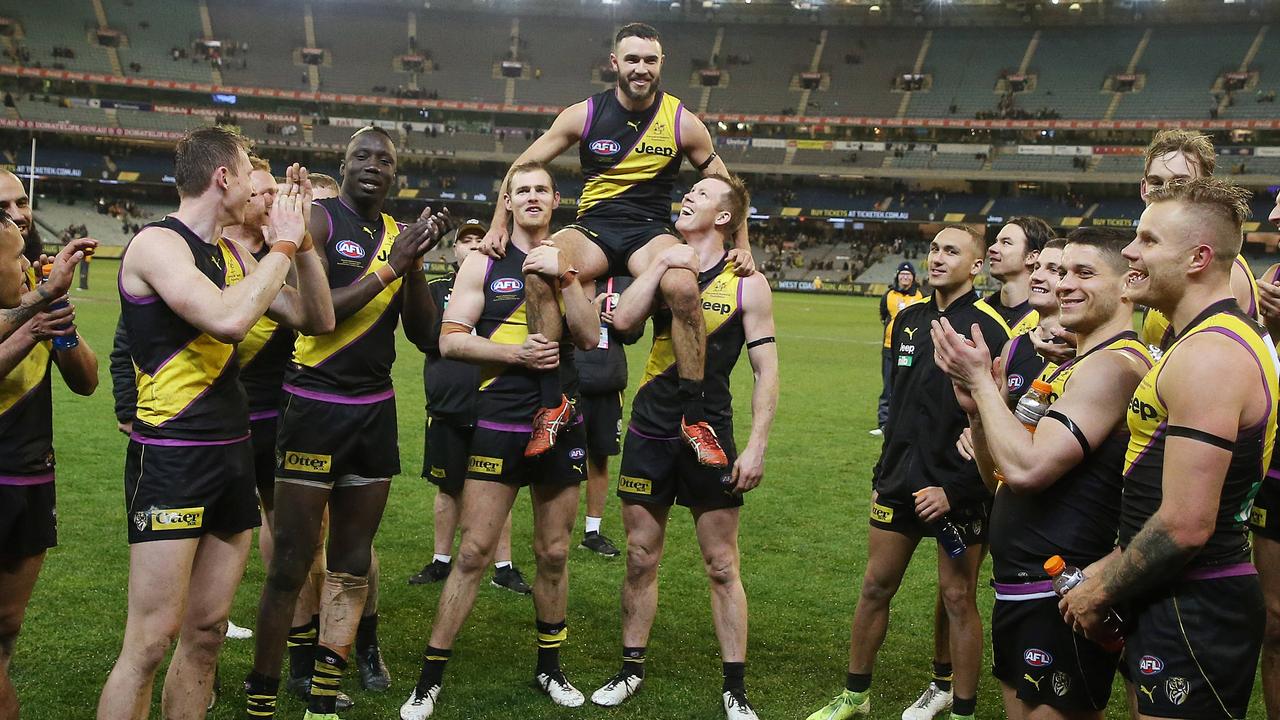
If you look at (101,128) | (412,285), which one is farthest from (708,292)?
(101,128)

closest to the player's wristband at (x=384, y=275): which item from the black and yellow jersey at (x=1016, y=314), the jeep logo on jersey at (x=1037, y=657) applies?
the black and yellow jersey at (x=1016, y=314)

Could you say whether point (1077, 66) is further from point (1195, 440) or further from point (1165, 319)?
point (1195, 440)

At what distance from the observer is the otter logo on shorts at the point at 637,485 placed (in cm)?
580

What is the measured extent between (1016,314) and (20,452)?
5536 mm

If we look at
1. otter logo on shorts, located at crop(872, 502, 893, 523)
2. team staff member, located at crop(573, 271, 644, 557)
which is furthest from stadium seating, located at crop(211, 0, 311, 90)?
otter logo on shorts, located at crop(872, 502, 893, 523)

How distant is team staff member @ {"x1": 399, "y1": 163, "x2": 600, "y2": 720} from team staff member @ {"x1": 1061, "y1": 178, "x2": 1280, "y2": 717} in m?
3.07

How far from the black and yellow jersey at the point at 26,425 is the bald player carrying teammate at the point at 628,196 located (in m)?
2.41

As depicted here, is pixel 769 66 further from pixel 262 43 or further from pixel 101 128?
pixel 101 128

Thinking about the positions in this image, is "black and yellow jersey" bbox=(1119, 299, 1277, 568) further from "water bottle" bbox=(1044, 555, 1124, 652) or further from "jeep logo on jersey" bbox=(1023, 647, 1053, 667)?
"jeep logo on jersey" bbox=(1023, 647, 1053, 667)

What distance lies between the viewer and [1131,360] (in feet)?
12.0

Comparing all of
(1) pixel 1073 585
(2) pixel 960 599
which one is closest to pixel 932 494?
(2) pixel 960 599

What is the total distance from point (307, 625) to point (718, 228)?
349cm

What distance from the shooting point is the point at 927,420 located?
561 cm

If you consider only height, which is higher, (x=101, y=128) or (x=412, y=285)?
(x=101, y=128)
